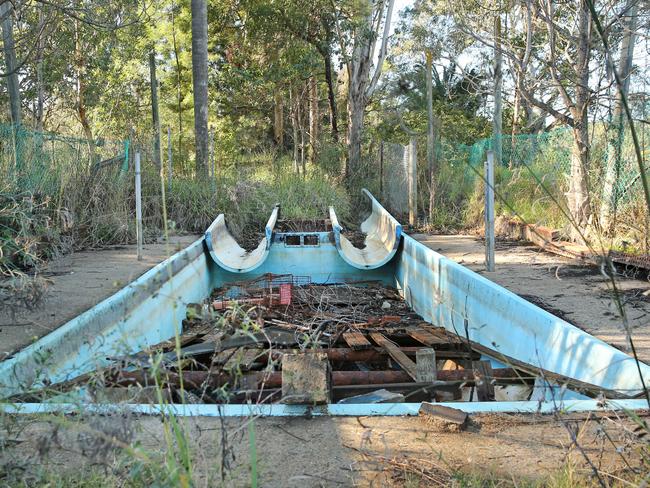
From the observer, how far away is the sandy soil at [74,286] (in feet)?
13.4

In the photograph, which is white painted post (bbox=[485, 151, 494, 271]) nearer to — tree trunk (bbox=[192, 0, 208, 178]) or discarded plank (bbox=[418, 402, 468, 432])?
discarded plank (bbox=[418, 402, 468, 432])

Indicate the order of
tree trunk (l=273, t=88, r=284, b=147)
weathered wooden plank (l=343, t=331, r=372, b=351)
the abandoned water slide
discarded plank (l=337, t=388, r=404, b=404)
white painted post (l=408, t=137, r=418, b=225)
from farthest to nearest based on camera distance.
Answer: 1. tree trunk (l=273, t=88, r=284, b=147)
2. white painted post (l=408, t=137, r=418, b=225)
3. weathered wooden plank (l=343, t=331, r=372, b=351)
4. discarded plank (l=337, t=388, r=404, b=404)
5. the abandoned water slide

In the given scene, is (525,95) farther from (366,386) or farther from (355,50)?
(355,50)

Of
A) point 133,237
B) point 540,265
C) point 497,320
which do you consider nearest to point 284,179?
point 133,237

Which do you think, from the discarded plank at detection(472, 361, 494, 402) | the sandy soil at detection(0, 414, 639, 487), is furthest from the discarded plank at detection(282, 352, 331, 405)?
the discarded plank at detection(472, 361, 494, 402)

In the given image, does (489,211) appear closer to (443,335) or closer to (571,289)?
(571,289)

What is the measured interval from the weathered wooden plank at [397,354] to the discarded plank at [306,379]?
1.06 meters

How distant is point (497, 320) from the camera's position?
501cm

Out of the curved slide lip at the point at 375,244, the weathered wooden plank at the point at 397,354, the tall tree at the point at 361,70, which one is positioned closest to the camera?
the weathered wooden plank at the point at 397,354

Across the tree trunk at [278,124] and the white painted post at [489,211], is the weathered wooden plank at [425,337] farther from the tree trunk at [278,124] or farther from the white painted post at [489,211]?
the tree trunk at [278,124]

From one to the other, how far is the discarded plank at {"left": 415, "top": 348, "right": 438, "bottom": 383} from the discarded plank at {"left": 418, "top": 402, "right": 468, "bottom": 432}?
81 centimetres

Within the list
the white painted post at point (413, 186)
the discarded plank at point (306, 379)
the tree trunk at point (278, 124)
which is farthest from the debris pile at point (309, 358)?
the tree trunk at point (278, 124)

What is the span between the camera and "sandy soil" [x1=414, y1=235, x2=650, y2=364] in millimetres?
4165

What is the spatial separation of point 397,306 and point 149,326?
3128 mm
